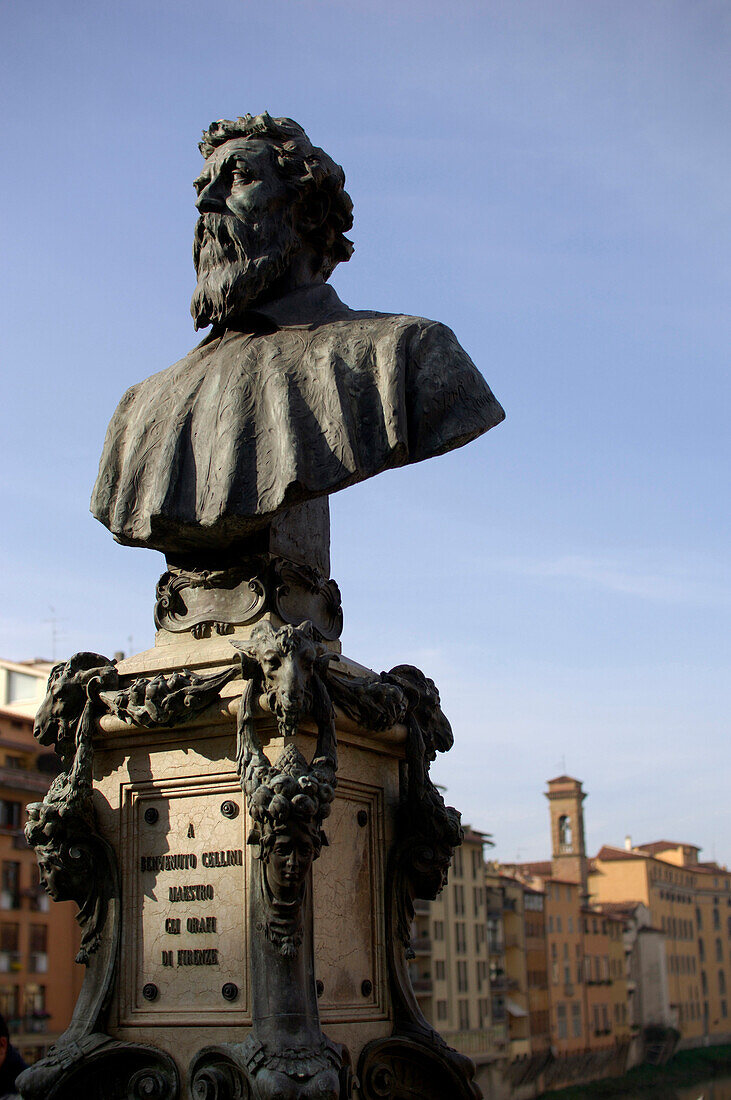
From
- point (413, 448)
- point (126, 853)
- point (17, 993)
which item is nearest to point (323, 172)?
point (413, 448)

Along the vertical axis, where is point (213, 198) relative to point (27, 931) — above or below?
above

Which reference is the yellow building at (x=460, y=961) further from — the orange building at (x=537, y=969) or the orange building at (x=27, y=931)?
the orange building at (x=27, y=931)

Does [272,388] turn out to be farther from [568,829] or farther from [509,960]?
[568,829]

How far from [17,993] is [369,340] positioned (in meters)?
36.0

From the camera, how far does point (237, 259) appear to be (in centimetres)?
634

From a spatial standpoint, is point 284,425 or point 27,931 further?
point 27,931

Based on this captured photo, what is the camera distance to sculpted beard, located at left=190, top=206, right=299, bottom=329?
6301 mm

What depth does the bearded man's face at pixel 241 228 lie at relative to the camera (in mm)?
6305

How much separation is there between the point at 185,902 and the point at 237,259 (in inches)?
115

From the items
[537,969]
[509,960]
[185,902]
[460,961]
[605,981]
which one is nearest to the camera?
[185,902]

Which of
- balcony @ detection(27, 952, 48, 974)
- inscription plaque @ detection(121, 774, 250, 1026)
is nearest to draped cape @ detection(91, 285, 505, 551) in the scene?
inscription plaque @ detection(121, 774, 250, 1026)

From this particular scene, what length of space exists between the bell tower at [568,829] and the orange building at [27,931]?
5402 cm

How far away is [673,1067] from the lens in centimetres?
8556

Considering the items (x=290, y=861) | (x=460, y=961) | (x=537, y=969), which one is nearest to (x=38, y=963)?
(x=460, y=961)
